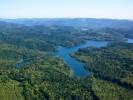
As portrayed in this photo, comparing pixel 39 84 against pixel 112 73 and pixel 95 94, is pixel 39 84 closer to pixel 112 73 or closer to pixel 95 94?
pixel 95 94

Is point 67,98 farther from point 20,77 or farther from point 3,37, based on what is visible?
point 3,37

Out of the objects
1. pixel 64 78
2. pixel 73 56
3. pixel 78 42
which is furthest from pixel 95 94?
pixel 78 42

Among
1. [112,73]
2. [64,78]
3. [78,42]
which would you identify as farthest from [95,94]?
[78,42]

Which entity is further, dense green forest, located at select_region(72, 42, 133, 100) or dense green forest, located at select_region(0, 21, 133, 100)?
dense green forest, located at select_region(72, 42, 133, 100)

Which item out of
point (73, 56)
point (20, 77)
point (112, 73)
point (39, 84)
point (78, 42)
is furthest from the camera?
point (78, 42)

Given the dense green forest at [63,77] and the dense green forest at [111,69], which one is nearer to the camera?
the dense green forest at [63,77]

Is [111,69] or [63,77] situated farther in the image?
[111,69]

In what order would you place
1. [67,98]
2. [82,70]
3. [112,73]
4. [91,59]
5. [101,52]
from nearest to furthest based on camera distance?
1. [67,98]
2. [112,73]
3. [82,70]
4. [91,59]
5. [101,52]

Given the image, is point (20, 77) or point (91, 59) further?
point (91, 59)

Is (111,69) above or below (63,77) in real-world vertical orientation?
below
